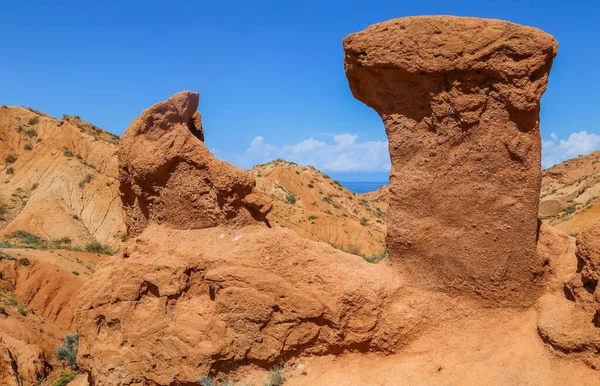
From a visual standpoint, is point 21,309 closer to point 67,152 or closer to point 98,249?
point 98,249

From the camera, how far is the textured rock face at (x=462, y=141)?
610 cm

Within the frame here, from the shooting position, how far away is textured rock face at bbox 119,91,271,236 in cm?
780

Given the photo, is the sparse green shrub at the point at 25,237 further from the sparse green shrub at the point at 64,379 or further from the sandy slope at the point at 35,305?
the sparse green shrub at the point at 64,379

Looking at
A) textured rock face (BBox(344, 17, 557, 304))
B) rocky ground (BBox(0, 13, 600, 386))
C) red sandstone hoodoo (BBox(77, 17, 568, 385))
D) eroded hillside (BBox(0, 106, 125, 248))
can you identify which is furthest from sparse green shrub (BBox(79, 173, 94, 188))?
textured rock face (BBox(344, 17, 557, 304))

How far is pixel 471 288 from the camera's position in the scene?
21.9 feet

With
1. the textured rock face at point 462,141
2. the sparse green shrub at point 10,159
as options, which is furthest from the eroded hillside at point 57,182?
the textured rock face at point 462,141

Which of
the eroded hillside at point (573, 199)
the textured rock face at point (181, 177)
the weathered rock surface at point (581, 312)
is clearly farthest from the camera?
the eroded hillside at point (573, 199)

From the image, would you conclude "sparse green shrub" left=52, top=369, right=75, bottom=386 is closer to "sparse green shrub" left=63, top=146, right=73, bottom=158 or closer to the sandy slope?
the sandy slope

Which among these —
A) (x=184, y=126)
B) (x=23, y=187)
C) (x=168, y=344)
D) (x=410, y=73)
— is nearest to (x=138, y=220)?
(x=184, y=126)

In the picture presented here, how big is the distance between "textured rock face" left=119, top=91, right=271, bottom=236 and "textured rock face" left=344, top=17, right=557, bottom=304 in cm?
227

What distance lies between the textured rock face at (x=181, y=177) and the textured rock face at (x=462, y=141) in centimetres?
227

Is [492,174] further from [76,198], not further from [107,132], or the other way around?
[107,132]

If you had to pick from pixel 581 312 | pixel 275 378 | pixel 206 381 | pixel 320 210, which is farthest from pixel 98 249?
pixel 581 312

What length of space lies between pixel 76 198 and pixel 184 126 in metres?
26.9
